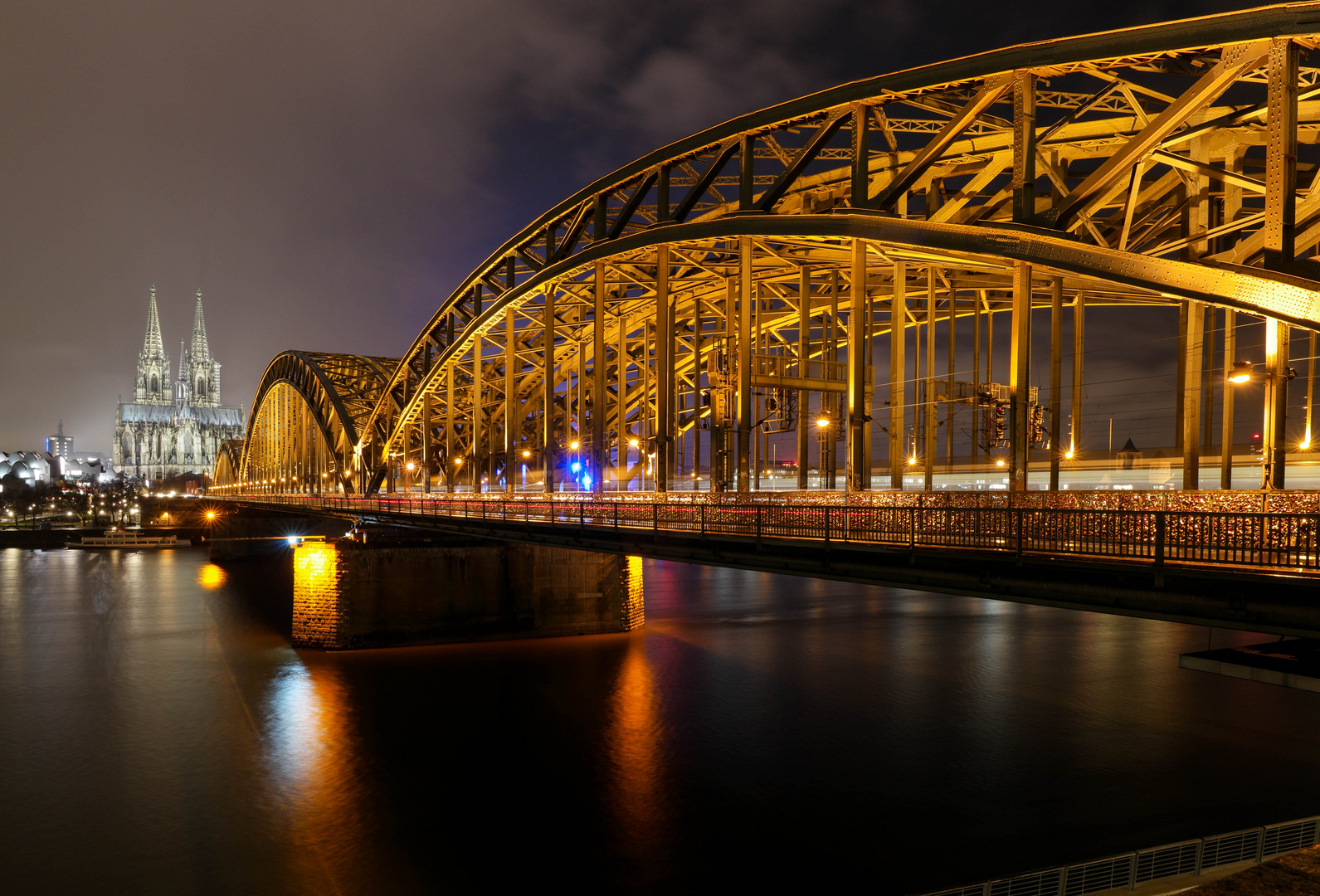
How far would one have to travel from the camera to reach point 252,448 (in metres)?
132

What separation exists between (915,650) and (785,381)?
14.8m

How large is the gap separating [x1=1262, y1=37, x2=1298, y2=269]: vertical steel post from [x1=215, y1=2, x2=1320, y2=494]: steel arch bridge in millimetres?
38

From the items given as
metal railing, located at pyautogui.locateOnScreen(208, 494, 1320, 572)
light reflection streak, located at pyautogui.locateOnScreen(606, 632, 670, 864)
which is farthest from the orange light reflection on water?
metal railing, located at pyautogui.locateOnScreen(208, 494, 1320, 572)

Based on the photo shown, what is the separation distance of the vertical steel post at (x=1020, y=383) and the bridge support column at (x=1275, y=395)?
4.96 m

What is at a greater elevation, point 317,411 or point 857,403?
point 317,411

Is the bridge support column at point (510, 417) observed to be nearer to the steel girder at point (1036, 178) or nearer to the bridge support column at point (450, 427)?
the steel girder at point (1036, 178)

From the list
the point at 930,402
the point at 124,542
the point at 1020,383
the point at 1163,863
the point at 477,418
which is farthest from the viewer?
the point at 124,542

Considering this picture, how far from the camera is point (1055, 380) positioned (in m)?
29.7

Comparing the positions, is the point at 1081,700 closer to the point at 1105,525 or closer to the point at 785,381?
the point at 785,381

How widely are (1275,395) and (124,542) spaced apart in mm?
116283

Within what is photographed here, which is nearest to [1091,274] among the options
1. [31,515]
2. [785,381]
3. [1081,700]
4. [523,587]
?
[785,381]

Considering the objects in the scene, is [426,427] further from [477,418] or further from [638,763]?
[638,763]

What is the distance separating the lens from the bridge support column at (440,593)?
36.2 meters

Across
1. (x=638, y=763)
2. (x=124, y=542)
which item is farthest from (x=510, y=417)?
(x=124, y=542)
